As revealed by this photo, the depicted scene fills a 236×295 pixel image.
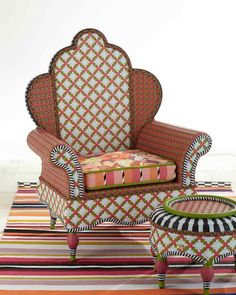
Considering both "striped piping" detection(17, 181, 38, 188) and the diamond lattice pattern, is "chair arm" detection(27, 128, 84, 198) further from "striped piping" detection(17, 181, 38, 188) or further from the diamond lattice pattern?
"striped piping" detection(17, 181, 38, 188)

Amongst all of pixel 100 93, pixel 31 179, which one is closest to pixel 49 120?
pixel 100 93

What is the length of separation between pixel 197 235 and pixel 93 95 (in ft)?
5.13

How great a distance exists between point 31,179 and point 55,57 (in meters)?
1.86

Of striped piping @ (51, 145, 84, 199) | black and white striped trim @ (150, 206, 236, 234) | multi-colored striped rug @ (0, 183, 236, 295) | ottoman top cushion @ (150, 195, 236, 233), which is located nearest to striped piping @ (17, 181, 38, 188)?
multi-colored striped rug @ (0, 183, 236, 295)

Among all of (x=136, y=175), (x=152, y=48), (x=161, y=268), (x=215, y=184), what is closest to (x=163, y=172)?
(x=136, y=175)

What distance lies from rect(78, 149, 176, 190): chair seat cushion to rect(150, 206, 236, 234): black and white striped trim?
731 mm

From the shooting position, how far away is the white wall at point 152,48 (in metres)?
7.01

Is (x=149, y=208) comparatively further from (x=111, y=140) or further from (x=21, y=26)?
(x=21, y=26)

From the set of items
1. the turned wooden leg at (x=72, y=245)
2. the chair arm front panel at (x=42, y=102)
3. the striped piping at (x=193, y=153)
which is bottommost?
the turned wooden leg at (x=72, y=245)

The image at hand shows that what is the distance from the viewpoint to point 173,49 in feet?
23.9

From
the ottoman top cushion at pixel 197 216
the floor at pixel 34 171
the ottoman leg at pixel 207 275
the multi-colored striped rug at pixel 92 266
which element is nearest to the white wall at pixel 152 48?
the floor at pixel 34 171

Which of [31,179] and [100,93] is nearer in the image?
[100,93]

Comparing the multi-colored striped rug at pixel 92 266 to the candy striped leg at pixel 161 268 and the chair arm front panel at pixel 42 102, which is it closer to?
the candy striped leg at pixel 161 268

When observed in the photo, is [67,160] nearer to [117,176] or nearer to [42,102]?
[117,176]
